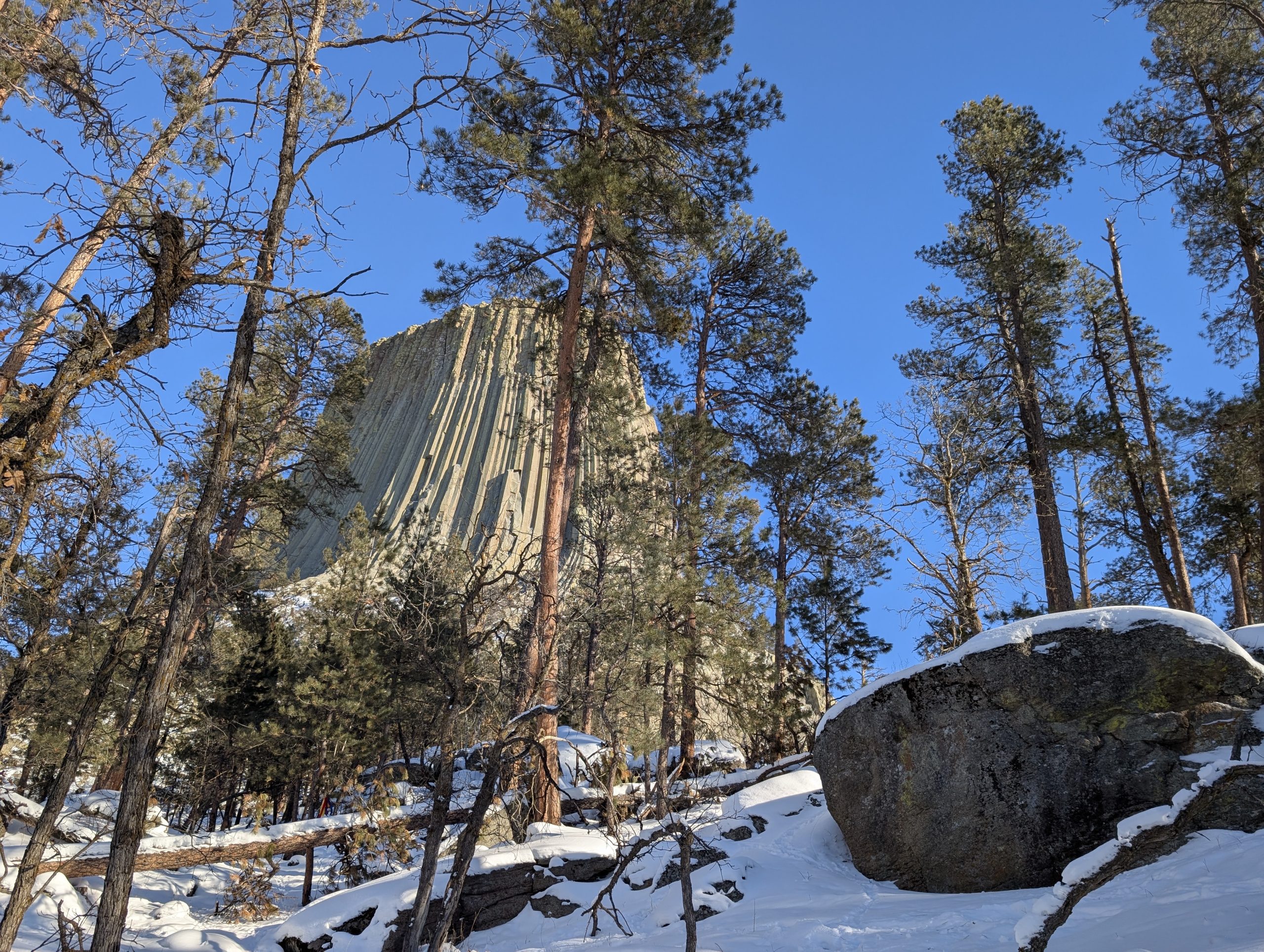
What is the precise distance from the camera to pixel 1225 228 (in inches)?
477

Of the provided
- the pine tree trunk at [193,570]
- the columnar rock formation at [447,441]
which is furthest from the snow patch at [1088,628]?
the columnar rock formation at [447,441]

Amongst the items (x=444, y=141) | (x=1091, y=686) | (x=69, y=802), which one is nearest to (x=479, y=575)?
(x=1091, y=686)

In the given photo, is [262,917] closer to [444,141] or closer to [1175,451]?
[444,141]

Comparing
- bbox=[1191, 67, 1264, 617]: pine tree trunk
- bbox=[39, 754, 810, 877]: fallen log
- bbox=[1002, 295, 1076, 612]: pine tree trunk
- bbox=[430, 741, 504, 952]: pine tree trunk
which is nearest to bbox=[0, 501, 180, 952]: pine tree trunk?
bbox=[39, 754, 810, 877]: fallen log

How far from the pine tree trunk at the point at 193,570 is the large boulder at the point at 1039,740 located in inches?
276

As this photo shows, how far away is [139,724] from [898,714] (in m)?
7.19

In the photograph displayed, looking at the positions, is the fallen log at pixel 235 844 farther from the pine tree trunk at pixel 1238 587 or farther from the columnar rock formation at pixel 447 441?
the columnar rock formation at pixel 447 441

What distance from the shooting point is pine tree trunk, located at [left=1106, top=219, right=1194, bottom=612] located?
509 inches

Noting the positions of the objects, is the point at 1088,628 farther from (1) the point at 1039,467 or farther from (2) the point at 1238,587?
(2) the point at 1238,587

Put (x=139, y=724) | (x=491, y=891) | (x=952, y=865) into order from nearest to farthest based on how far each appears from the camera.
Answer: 1. (x=139, y=724)
2. (x=952, y=865)
3. (x=491, y=891)

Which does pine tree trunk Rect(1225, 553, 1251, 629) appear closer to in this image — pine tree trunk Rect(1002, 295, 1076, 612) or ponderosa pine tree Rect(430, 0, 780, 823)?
pine tree trunk Rect(1002, 295, 1076, 612)

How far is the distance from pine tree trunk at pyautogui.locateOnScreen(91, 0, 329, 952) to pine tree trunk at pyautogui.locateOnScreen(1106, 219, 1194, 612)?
13.5 m

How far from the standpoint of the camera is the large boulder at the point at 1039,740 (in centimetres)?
706

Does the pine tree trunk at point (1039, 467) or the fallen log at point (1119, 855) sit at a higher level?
the pine tree trunk at point (1039, 467)
